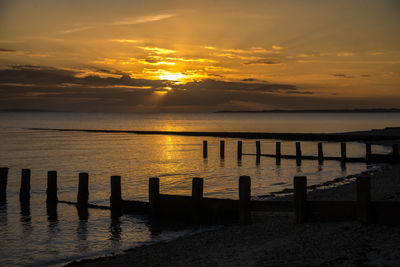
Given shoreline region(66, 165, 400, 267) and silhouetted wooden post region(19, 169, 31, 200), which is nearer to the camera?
shoreline region(66, 165, 400, 267)

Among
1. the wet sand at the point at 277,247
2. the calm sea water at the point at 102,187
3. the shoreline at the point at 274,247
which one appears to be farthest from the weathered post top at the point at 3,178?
the wet sand at the point at 277,247

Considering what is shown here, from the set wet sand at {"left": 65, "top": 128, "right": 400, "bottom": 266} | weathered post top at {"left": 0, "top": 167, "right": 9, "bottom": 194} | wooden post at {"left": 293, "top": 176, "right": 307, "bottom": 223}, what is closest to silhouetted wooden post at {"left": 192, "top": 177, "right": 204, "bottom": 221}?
wet sand at {"left": 65, "top": 128, "right": 400, "bottom": 266}

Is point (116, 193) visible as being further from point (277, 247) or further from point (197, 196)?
point (277, 247)

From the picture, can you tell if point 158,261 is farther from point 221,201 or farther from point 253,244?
point 221,201

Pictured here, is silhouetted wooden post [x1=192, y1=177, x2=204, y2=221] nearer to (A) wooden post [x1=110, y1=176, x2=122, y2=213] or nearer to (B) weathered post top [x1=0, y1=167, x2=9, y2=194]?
(A) wooden post [x1=110, y1=176, x2=122, y2=213]

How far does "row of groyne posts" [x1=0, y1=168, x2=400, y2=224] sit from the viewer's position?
981 centimetres

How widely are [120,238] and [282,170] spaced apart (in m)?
19.8

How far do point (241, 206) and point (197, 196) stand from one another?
1915 millimetres

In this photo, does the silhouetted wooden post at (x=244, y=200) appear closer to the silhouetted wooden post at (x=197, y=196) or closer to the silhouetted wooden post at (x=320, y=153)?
the silhouetted wooden post at (x=197, y=196)

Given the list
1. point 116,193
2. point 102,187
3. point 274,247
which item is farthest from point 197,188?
point 102,187

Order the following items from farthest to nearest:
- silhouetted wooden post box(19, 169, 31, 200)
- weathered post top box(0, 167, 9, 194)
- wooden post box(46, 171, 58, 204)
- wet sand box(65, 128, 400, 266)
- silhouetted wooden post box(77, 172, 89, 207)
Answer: weathered post top box(0, 167, 9, 194)
silhouetted wooden post box(19, 169, 31, 200)
wooden post box(46, 171, 58, 204)
silhouetted wooden post box(77, 172, 89, 207)
wet sand box(65, 128, 400, 266)

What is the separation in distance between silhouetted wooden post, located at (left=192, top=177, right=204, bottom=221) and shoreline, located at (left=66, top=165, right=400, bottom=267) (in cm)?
124

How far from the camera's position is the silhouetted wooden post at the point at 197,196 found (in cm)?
1348

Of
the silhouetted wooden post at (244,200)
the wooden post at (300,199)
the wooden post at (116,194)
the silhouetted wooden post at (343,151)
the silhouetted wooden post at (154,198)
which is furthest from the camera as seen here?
the silhouetted wooden post at (343,151)
